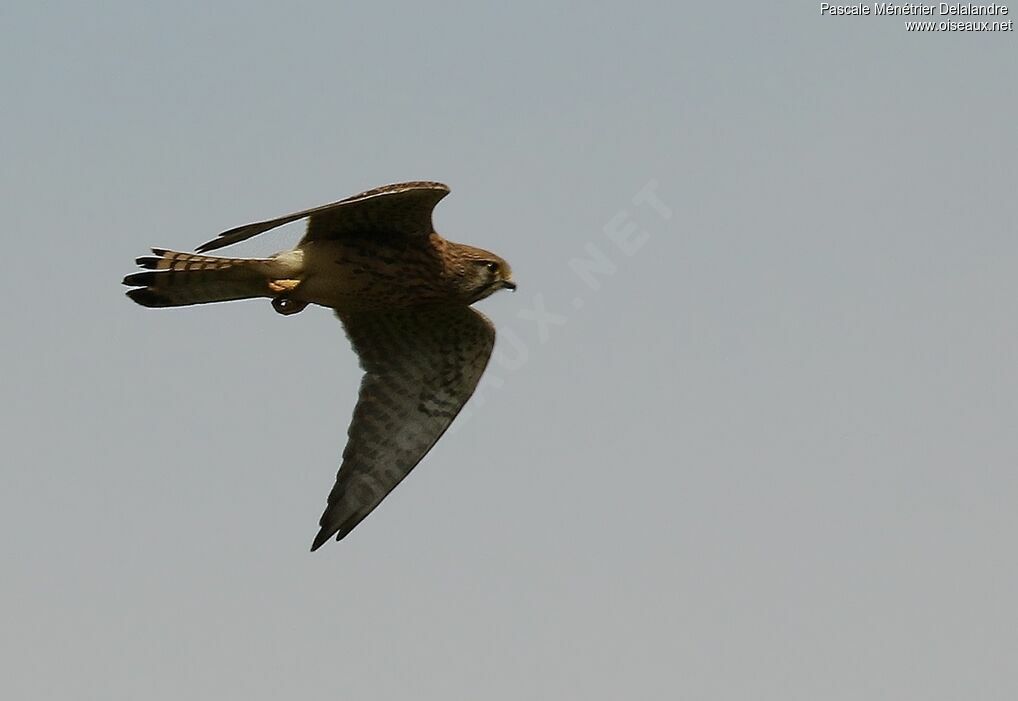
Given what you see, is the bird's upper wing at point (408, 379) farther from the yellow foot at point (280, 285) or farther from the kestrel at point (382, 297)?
the yellow foot at point (280, 285)

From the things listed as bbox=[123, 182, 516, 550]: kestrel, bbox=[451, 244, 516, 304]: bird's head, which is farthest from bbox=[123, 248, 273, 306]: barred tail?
bbox=[451, 244, 516, 304]: bird's head

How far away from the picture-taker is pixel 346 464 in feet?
42.3

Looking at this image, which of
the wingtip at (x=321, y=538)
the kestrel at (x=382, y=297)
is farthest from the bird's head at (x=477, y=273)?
the wingtip at (x=321, y=538)

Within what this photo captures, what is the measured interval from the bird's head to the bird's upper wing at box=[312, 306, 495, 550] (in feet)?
1.88

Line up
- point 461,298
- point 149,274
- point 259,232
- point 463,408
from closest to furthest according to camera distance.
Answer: point 259,232 → point 149,274 → point 461,298 → point 463,408

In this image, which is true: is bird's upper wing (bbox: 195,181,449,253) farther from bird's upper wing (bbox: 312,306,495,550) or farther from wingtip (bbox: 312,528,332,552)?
wingtip (bbox: 312,528,332,552)

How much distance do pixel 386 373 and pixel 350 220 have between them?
1825mm

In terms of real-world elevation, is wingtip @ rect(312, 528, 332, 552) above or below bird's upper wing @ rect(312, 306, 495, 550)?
below

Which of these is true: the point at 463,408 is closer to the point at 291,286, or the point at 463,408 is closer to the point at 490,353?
the point at 490,353

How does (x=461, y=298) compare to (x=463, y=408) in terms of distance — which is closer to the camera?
(x=461, y=298)

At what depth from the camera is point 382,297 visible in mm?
12516

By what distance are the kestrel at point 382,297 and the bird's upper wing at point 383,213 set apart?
1cm

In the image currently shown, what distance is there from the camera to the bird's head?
490 inches

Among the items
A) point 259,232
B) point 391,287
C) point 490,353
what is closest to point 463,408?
point 490,353
